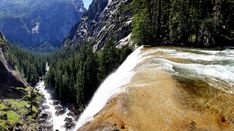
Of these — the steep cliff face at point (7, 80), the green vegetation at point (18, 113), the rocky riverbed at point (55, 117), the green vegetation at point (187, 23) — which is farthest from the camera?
the steep cliff face at point (7, 80)

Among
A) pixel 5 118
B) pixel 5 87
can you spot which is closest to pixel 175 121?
pixel 5 118

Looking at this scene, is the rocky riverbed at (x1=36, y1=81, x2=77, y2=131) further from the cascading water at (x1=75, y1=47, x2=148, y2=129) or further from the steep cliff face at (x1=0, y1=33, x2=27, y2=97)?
the cascading water at (x1=75, y1=47, x2=148, y2=129)

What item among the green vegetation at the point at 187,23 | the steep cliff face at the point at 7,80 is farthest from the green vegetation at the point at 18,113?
the green vegetation at the point at 187,23

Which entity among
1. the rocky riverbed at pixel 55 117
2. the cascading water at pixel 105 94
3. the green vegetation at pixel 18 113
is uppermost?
the cascading water at pixel 105 94

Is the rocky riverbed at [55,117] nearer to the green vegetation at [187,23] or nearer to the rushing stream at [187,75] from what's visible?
the green vegetation at [187,23]

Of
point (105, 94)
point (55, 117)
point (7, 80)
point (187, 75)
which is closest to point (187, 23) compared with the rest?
point (187, 75)

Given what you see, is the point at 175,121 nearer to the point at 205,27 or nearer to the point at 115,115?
the point at 115,115

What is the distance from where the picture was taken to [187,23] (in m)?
84.9

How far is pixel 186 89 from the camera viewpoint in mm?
28656

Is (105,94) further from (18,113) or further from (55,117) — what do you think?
(55,117)

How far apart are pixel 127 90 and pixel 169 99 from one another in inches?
126

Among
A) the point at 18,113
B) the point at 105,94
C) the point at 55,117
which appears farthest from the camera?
the point at 55,117

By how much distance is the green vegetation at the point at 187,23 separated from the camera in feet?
264

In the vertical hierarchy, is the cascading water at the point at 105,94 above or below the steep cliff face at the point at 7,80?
above
